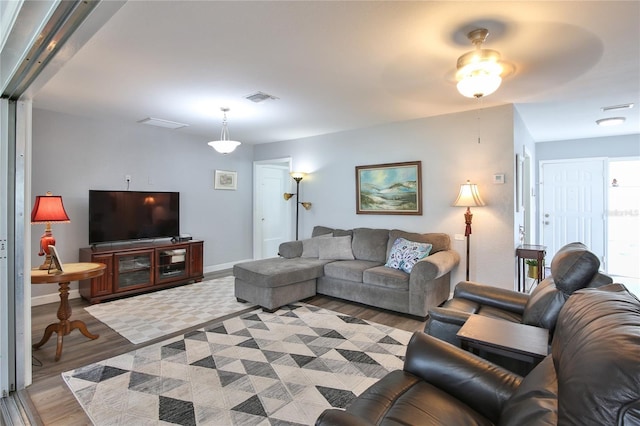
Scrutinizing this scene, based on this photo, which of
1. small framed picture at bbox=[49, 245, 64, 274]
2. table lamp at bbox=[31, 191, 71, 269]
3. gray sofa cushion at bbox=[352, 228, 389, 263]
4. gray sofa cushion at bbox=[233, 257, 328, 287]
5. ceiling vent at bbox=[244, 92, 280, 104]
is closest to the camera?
small framed picture at bbox=[49, 245, 64, 274]

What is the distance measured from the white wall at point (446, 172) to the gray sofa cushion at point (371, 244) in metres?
0.31

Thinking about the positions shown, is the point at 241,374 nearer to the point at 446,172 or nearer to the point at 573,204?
the point at 446,172

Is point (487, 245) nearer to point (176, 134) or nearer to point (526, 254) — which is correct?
point (526, 254)

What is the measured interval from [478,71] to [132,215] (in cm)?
463

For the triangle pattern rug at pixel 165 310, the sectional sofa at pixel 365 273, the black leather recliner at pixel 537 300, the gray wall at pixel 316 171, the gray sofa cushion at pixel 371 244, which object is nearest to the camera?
A: the black leather recliner at pixel 537 300

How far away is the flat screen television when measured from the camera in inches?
171

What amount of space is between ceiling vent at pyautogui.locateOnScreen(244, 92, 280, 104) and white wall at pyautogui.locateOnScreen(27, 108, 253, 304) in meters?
2.37

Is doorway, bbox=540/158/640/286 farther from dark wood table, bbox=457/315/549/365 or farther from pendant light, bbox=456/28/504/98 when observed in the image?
dark wood table, bbox=457/315/549/365

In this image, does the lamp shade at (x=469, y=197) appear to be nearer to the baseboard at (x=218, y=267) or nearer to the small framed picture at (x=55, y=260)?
the small framed picture at (x=55, y=260)

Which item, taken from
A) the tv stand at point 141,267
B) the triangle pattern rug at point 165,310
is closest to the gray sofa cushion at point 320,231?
the triangle pattern rug at point 165,310

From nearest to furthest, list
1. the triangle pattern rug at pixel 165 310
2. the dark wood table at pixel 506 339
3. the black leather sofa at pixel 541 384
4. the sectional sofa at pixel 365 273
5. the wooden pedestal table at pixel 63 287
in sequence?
the black leather sofa at pixel 541 384, the dark wood table at pixel 506 339, the wooden pedestal table at pixel 63 287, the triangle pattern rug at pixel 165 310, the sectional sofa at pixel 365 273

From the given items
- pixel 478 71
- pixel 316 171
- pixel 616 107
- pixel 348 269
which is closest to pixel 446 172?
pixel 348 269

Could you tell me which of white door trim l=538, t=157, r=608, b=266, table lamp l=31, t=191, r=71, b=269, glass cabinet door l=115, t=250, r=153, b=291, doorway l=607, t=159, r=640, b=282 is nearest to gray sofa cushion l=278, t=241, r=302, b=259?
glass cabinet door l=115, t=250, r=153, b=291

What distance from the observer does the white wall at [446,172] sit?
3930 mm
